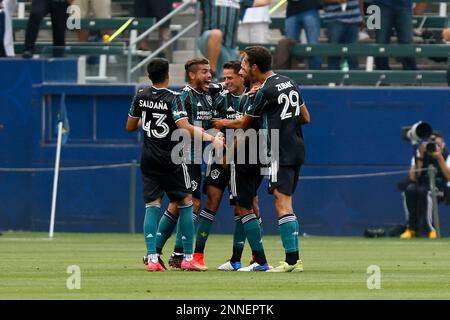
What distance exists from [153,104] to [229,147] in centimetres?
103

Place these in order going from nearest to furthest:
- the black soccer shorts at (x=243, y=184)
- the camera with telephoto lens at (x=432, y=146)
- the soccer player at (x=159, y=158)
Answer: the soccer player at (x=159, y=158)
the black soccer shorts at (x=243, y=184)
the camera with telephoto lens at (x=432, y=146)

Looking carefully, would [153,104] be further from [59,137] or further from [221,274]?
[59,137]

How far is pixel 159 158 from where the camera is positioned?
14.5m

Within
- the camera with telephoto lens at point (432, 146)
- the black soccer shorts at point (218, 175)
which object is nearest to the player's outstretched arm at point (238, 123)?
the black soccer shorts at point (218, 175)

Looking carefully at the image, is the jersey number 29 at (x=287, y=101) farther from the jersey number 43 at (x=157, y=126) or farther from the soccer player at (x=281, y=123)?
the jersey number 43 at (x=157, y=126)

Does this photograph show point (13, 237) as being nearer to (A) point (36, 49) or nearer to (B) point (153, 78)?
(A) point (36, 49)

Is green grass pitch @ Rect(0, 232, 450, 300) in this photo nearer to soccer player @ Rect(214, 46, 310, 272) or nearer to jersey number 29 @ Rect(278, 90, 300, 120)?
soccer player @ Rect(214, 46, 310, 272)

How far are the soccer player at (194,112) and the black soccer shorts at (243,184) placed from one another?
1.42 ft

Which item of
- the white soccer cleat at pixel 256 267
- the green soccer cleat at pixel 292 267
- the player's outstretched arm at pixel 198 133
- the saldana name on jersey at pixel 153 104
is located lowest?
the white soccer cleat at pixel 256 267

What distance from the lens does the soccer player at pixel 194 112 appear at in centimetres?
1498

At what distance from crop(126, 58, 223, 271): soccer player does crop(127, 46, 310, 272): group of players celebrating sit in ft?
0.03

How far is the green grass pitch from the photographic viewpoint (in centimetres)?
1199
